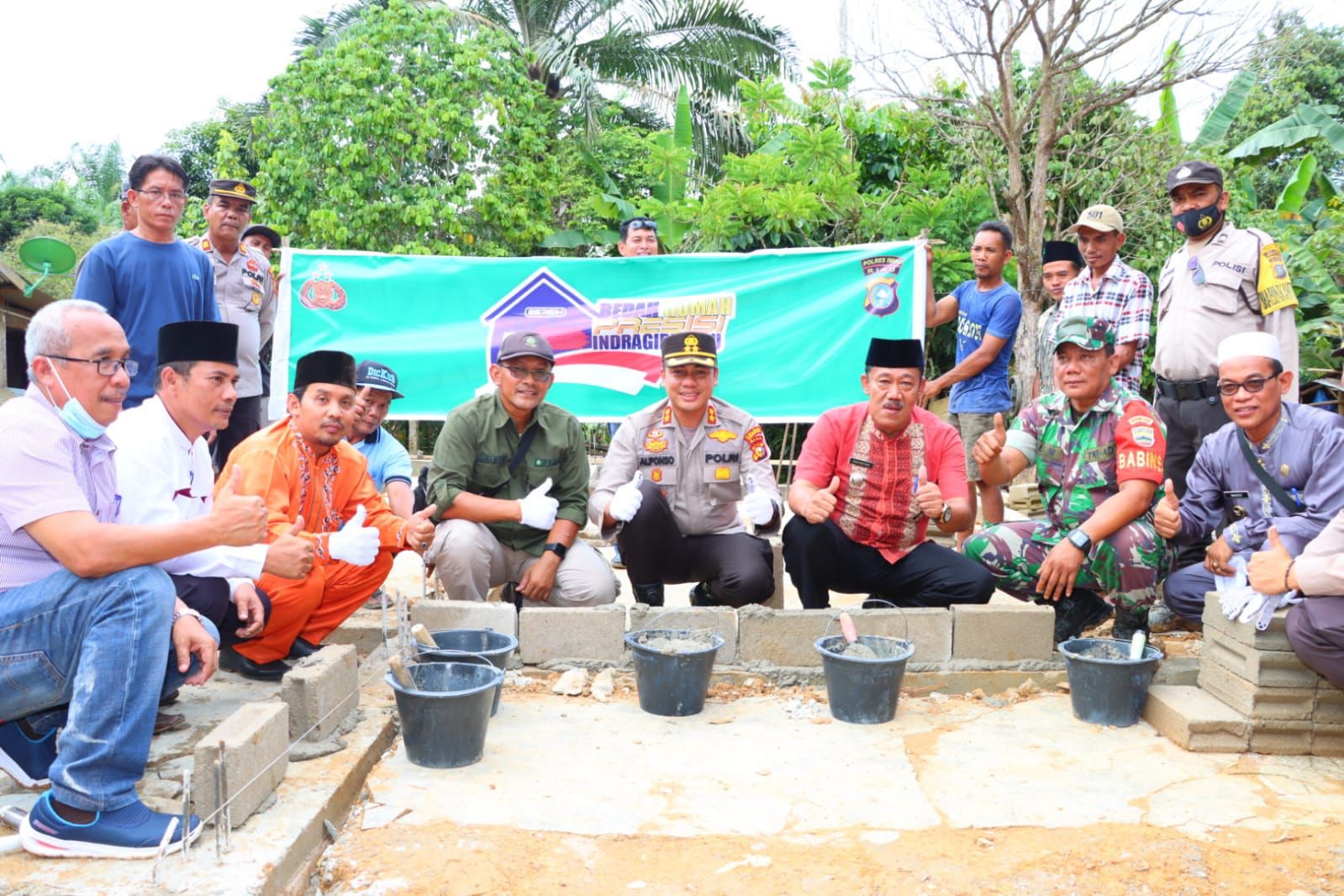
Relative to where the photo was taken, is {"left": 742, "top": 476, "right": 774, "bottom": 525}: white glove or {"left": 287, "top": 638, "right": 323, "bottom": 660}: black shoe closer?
{"left": 287, "top": 638, "right": 323, "bottom": 660}: black shoe

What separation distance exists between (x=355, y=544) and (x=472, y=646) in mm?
621

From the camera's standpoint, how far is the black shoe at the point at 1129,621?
4.43m

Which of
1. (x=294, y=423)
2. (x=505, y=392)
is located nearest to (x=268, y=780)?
(x=294, y=423)

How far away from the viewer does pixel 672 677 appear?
3902mm

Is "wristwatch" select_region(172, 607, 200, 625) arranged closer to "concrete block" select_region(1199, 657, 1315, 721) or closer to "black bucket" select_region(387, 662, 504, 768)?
"black bucket" select_region(387, 662, 504, 768)

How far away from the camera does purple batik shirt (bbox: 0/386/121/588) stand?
8.70 ft

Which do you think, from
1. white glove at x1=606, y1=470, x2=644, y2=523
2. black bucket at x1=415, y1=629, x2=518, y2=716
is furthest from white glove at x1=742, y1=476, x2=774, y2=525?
black bucket at x1=415, y1=629, x2=518, y2=716

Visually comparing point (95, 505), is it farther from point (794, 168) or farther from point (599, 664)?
point (794, 168)

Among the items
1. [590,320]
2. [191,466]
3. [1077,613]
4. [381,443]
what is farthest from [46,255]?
[1077,613]

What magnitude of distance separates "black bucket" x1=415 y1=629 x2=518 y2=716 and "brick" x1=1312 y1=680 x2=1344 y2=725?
2.93 meters

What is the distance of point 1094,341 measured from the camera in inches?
178

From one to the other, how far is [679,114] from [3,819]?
44.0 ft

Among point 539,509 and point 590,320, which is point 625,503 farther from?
point 590,320

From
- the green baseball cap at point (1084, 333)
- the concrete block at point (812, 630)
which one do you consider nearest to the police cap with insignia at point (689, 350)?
the concrete block at point (812, 630)
